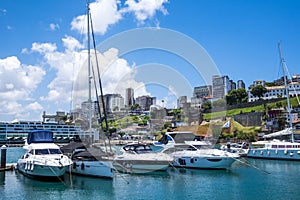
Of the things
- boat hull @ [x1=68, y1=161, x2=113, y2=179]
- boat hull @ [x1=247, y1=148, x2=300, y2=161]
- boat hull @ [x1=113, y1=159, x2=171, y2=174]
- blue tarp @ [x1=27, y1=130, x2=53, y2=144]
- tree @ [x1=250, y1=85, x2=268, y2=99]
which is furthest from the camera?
tree @ [x1=250, y1=85, x2=268, y2=99]

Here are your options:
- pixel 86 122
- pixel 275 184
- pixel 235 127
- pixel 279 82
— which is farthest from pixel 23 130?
pixel 279 82

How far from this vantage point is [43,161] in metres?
24.5

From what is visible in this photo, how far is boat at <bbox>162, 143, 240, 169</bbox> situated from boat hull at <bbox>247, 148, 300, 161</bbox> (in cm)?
1315

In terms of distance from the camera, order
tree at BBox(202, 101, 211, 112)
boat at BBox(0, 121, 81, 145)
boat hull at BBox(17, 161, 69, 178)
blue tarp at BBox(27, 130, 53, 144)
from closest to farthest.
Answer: boat hull at BBox(17, 161, 69, 178)
blue tarp at BBox(27, 130, 53, 144)
boat at BBox(0, 121, 81, 145)
tree at BBox(202, 101, 211, 112)

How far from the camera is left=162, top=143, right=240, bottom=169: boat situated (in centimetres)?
3081

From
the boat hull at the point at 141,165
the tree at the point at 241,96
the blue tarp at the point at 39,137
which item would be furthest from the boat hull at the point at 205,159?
the tree at the point at 241,96

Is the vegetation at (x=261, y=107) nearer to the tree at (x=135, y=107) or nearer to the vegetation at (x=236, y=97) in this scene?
the vegetation at (x=236, y=97)

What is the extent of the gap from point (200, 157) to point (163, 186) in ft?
30.5

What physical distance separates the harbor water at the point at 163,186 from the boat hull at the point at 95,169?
0.50 meters

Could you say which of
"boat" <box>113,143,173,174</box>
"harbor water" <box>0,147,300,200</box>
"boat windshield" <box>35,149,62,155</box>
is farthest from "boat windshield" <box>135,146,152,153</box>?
"boat windshield" <box>35,149,62,155</box>

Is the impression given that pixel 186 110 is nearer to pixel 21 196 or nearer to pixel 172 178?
pixel 172 178

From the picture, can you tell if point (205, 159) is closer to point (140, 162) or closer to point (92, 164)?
point (140, 162)

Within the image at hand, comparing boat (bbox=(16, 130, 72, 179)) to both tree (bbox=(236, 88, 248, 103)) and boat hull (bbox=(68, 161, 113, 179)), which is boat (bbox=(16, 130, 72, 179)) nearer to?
boat hull (bbox=(68, 161, 113, 179))

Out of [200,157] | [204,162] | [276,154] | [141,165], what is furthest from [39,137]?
[276,154]
